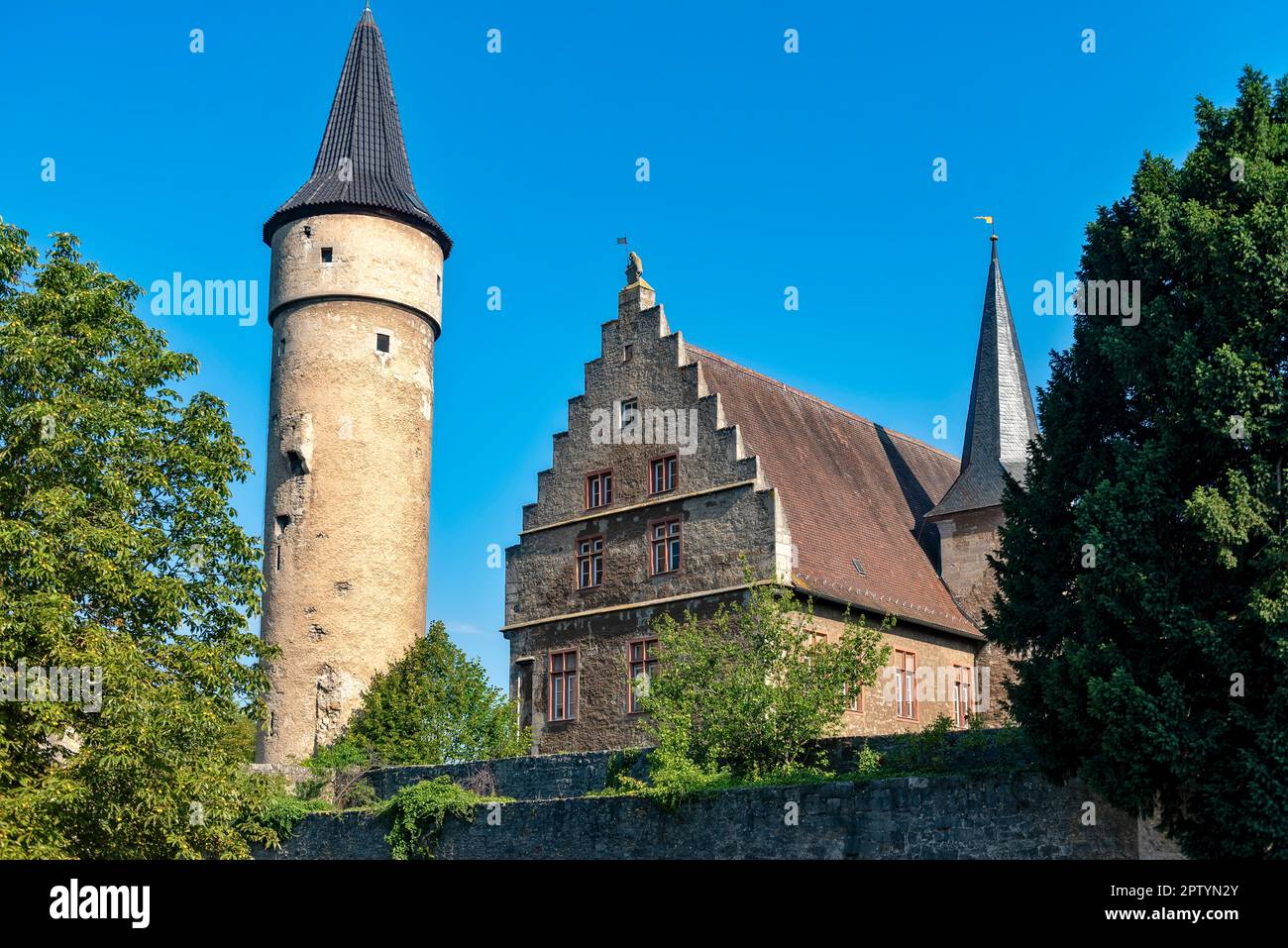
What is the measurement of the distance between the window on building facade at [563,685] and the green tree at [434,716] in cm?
86

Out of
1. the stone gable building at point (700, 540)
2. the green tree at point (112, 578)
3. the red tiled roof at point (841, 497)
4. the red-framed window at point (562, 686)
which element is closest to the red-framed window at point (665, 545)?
the stone gable building at point (700, 540)

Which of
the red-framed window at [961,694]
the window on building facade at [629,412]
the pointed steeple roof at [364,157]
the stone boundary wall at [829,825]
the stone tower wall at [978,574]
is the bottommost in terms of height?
the stone boundary wall at [829,825]

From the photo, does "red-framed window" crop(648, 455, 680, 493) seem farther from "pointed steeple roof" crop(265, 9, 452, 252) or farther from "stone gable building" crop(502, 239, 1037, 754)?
"pointed steeple roof" crop(265, 9, 452, 252)

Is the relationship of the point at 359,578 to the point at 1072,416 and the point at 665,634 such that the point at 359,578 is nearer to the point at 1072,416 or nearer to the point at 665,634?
the point at 665,634

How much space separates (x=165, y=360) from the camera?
21.2m

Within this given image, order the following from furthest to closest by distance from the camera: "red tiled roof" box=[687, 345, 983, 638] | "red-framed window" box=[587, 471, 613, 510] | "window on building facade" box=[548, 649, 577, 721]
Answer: "red-framed window" box=[587, 471, 613, 510], "window on building facade" box=[548, 649, 577, 721], "red tiled roof" box=[687, 345, 983, 638]

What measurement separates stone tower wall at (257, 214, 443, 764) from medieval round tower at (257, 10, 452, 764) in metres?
0.03

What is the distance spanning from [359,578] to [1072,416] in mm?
21081

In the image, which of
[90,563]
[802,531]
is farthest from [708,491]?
[90,563]

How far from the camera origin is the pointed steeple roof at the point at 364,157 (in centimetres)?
3734

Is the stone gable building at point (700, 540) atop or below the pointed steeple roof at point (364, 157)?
below

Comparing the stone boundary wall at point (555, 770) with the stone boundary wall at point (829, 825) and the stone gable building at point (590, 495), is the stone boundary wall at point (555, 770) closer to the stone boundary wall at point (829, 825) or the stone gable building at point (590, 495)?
the stone boundary wall at point (829, 825)

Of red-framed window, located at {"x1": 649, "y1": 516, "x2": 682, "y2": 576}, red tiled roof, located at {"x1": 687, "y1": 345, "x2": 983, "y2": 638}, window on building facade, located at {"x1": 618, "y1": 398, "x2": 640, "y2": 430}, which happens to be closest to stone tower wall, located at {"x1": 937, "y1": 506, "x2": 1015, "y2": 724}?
red tiled roof, located at {"x1": 687, "y1": 345, "x2": 983, "y2": 638}

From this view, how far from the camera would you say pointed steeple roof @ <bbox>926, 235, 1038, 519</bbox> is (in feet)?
112
